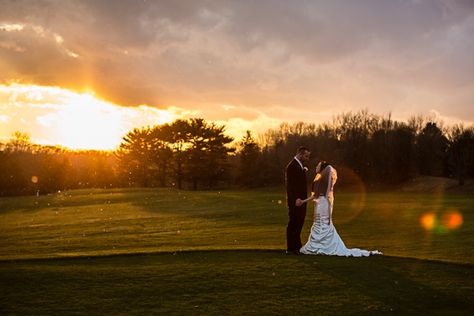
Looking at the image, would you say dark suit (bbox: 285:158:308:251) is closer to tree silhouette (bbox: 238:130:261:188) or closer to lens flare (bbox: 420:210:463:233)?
lens flare (bbox: 420:210:463:233)

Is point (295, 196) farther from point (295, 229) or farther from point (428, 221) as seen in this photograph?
point (428, 221)

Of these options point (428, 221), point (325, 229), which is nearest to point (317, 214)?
point (325, 229)

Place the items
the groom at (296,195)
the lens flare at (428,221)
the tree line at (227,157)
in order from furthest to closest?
the tree line at (227,157) → the lens flare at (428,221) → the groom at (296,195)

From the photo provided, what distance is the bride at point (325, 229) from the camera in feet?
47.9

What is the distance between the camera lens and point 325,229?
48.4ft

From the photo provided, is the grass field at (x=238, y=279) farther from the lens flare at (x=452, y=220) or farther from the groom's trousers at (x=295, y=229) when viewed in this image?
the lens flare at (x=452, y=220)

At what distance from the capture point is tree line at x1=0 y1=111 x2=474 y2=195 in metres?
88.8

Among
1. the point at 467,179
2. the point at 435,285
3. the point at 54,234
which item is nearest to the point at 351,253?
the point at 435,285

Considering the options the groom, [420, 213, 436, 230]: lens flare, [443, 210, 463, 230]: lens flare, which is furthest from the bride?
[443, 210, 463, 230]: lens flare

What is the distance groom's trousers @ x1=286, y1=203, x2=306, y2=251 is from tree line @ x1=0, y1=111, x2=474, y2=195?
72.7m

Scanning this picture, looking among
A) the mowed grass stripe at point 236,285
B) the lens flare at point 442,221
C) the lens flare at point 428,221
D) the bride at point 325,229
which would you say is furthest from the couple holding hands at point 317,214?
the lens flare at point 428,221

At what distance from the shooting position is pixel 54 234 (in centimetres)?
2491

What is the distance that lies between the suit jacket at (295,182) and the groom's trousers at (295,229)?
25 cm

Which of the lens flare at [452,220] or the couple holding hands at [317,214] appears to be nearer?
the couple holding hands at [317,214]
